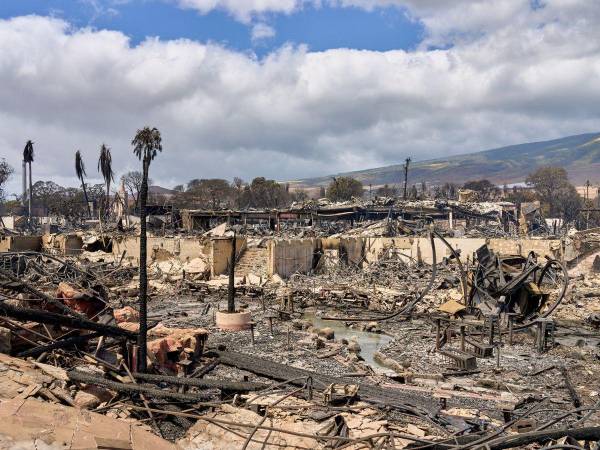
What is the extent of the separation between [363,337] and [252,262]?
1225 cm

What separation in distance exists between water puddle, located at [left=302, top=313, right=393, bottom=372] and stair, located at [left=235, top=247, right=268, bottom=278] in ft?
26.2

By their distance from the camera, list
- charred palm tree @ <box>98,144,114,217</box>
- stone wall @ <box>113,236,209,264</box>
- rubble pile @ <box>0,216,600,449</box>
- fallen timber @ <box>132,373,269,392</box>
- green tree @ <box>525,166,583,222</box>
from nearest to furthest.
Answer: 1. rubble pile @ <box>0,216,600,449</box>
2. fallen timber @ <box>132,373,269,392</box>
3. stone wall @ <box>113,236,209,264</box>
4. charred palm tree @ <box>98,144,114,217</box>
5. green tree @ <box>525,166,583,222</box>

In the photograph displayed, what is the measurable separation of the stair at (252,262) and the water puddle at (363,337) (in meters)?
8.00

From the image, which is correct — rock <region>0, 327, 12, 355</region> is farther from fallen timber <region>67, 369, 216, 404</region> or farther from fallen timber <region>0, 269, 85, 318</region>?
fallen timber <region>67, 369, 216, 404</region>

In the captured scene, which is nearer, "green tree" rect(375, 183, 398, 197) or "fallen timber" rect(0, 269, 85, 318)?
"fallen timber" rect(0, 269, 85, 318)

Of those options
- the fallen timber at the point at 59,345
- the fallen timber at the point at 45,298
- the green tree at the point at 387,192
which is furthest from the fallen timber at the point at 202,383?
the green tree at the point at 387,192

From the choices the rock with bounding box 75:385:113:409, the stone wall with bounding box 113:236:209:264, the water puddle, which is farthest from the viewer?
the stone wall with bounding box 113:236:209:264

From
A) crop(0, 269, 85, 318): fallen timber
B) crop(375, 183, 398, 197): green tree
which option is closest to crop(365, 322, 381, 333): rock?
crop(0, 269, 85, 318): fallen timber

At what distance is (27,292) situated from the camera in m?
10.1

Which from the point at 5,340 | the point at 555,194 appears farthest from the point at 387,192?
the point at 5,340

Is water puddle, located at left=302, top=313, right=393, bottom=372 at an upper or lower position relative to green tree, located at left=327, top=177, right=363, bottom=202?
lower

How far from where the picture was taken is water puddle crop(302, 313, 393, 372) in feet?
48.0

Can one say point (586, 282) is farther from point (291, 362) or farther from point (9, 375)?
point (9, 375)

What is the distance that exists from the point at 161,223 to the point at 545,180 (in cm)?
5884
